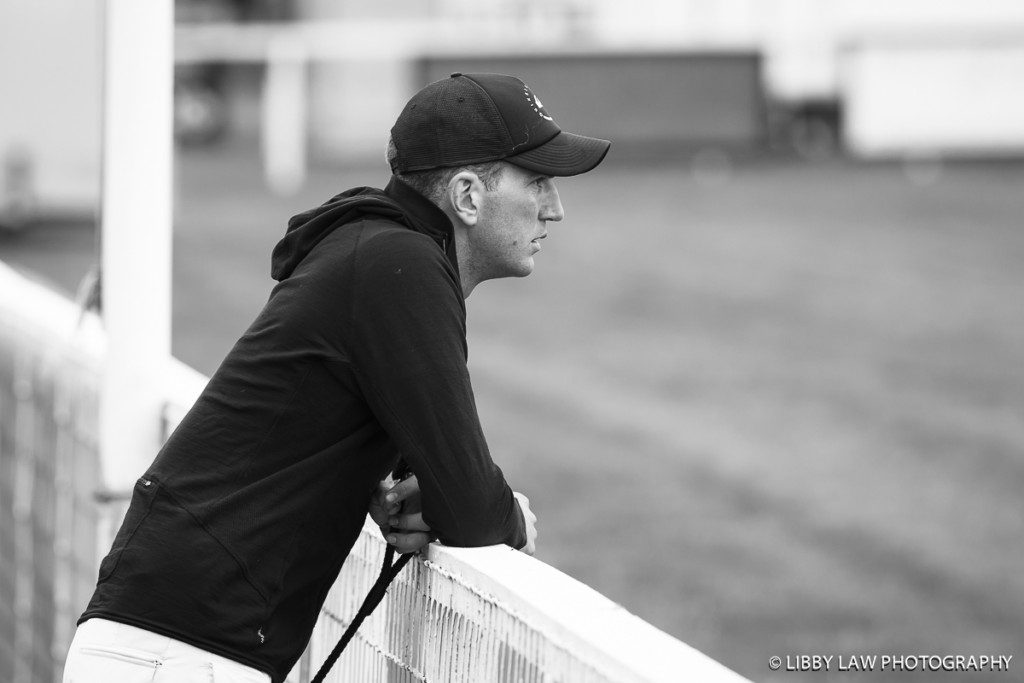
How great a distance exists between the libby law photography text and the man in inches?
131

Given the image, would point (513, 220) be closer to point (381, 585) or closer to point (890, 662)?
point (381, 585)

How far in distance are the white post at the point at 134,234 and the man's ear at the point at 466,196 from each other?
1410 mm

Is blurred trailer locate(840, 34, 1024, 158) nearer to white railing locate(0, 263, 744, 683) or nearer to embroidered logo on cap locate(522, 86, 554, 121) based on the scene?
white railing locate(0, 263, 744, 683)

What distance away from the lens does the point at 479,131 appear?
2385 mm

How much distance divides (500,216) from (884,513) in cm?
568

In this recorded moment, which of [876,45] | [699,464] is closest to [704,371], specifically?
[699,464]

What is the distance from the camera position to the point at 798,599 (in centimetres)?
645

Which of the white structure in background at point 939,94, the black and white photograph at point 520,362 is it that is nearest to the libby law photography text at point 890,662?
the black and white photograph at point 520,362

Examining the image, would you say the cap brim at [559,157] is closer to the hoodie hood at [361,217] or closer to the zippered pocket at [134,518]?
the hoodie hood at [361,217]

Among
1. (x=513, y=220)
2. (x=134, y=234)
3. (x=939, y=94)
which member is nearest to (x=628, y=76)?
(x=939, y=94)

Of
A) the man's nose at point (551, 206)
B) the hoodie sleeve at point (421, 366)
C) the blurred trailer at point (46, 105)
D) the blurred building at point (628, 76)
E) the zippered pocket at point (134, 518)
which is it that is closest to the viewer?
the hoodie sleeve at point (421, 366)

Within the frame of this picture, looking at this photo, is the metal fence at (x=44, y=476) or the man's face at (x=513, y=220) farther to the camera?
the metal fence at (x=44, y=476)

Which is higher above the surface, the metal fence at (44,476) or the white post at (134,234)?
the white post at (134,234)

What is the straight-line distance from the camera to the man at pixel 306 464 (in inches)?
86.4
